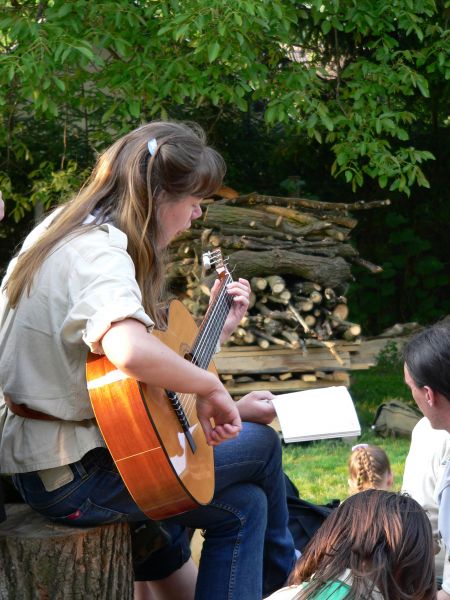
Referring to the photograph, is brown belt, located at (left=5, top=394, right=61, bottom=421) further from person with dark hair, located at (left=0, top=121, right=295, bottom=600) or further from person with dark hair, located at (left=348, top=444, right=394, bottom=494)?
person with dark hair, located at (left=348, top=444, right=394, bottom=494)

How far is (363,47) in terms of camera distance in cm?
852

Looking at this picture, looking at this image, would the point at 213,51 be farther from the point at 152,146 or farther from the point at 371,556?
the point at 371,556

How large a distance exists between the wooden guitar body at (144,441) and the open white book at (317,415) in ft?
1.40

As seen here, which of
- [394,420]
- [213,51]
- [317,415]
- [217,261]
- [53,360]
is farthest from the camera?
[394,420]

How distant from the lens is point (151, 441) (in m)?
2.52

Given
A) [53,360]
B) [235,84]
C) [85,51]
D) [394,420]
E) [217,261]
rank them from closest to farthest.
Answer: [53,360] → [217,261] → [85,51] → [235,84] → [394,420]

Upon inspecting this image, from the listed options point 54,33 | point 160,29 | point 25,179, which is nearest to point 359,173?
point 160,29

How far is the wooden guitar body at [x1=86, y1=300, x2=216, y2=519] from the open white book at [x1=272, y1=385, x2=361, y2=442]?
1.40ft

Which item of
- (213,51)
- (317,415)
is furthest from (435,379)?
(213,51)

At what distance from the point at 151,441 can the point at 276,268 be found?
213 inches

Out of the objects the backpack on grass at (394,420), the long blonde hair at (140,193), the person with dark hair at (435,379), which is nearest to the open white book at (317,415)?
the person with dark hair at (435,379)

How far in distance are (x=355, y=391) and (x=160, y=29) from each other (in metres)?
4.11

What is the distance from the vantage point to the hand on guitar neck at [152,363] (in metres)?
2.41

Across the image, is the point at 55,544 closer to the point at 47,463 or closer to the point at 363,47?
the point at 47,463
